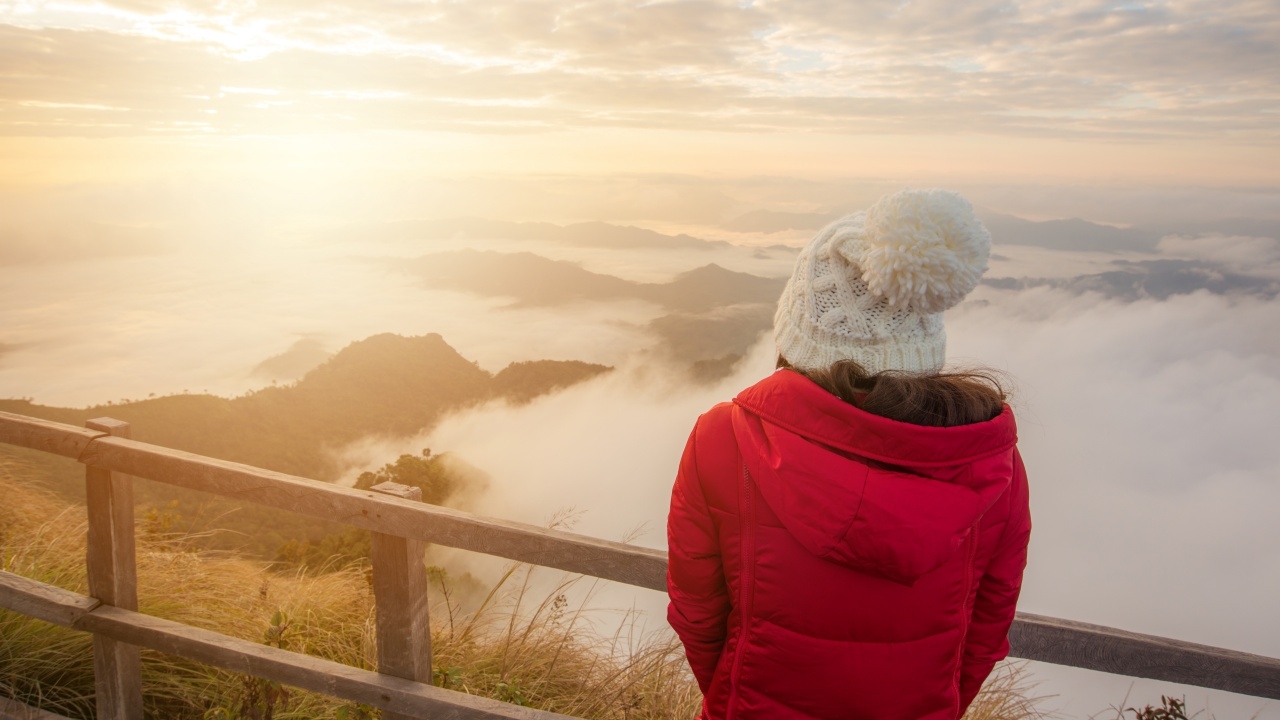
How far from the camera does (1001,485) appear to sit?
4.38 feet

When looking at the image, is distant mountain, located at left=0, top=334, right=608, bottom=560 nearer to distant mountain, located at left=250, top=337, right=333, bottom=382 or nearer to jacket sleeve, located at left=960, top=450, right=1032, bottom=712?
distant mountain, located at left=250, top=337, right=333, bottom=382

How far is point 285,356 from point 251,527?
2087 cm

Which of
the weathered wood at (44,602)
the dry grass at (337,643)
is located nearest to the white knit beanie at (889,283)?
the dry grass at (337,643)

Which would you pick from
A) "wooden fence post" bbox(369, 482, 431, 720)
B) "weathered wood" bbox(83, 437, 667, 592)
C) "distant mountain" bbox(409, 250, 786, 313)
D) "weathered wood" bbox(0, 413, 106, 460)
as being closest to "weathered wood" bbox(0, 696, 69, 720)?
"weathered wood" bbox(0, 413, 106, 460)

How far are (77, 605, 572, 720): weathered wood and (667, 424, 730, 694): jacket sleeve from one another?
2.55 ft

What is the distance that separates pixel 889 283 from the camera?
133 cm

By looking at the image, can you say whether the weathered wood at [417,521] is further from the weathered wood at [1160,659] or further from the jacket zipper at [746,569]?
the weathered wood at [1160,659]

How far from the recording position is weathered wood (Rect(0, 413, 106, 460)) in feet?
8.75

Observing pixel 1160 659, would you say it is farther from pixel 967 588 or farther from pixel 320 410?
pixel 320 410

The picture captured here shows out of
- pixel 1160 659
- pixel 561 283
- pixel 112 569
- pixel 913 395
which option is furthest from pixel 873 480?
pixel 561 283

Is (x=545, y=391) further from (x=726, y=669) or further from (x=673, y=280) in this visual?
(x=726, y=669)

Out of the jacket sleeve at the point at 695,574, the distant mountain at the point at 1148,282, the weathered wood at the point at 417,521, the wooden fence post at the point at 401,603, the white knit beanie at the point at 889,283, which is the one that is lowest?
the distant mountain at the point at 1148,282

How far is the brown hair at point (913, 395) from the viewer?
4.30ft

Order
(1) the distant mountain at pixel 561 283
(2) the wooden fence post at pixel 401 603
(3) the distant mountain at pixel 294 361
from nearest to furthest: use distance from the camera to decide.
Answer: (2) the wooden fence post at pixel 401 603, (3) the distant mountain at pixel 294 361, (1) the distant mountain at pixel 561 283
